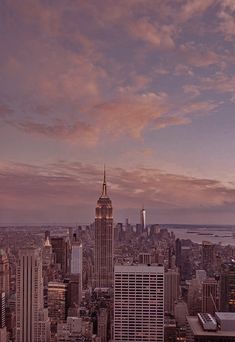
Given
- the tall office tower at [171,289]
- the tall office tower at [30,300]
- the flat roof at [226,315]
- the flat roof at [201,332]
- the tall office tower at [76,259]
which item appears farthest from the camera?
the tall office tower at [76,259]

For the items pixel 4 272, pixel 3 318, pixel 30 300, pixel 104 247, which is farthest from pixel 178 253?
pixel 3 318

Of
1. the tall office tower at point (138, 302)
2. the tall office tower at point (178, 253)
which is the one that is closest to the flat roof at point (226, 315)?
the tall office tower at point (138, 302)

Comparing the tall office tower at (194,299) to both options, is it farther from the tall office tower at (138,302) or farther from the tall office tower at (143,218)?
the tall office tower at (143,218)

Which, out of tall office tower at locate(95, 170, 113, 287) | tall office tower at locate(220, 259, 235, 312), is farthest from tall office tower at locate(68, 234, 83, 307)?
tall office tower at locate(220, 259, 235, 312)

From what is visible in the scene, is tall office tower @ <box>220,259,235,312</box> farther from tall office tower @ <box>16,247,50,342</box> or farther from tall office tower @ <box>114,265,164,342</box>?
tall office tower @ <box>16,247,50,342</box>

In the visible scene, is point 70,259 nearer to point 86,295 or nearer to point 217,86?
point 86,295

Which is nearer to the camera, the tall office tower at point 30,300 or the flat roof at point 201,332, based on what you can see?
the flat roof at point 201,332

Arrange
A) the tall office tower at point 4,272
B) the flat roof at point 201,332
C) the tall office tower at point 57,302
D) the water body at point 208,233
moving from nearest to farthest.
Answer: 1. the flat roof at point 201,332
2. the water body at point 208,233
3. the tall office tower at point 4,272
4. the tall office tower at point 57,302
